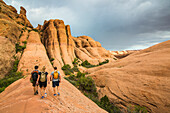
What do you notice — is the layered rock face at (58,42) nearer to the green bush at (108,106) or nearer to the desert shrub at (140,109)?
the green bush at (108,106)

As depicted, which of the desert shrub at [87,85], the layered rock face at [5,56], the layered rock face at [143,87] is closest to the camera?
the layered rock face at [143,87]

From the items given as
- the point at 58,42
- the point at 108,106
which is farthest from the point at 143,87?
the point at 58,42

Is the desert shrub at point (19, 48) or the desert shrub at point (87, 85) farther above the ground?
the desert shrub at point (19, 48)

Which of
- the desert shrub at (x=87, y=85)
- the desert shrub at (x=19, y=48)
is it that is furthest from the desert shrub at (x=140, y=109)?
the desert shrub at (x=19, y=48)

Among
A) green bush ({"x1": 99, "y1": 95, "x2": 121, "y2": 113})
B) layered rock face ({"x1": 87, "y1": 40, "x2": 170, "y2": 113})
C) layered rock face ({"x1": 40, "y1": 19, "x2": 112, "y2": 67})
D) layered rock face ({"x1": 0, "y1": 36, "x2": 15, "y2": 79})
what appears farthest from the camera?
→ layered rock face ({"x1": 40, "y1": 19, "x2": 112, "y2": 67})

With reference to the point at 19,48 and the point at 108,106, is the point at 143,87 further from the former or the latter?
the point at 19,48

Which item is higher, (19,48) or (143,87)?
(19,48)

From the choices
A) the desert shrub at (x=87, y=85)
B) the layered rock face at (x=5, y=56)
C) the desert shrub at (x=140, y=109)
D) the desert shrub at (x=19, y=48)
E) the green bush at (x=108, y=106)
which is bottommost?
the green bush at (x=108, y=106)

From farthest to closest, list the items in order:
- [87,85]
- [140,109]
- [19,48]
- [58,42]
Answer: [58,42] → [19,48] → [87,85] → [140,109]

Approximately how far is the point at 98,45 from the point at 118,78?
48.4 metres

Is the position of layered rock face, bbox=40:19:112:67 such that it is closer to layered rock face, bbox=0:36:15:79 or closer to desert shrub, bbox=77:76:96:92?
layered rock face, bbox=0:36:15:79

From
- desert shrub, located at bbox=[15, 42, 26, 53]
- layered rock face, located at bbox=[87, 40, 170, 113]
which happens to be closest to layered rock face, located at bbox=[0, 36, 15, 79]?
desert shrub, located at bbox=[15, 42, 26, 53]

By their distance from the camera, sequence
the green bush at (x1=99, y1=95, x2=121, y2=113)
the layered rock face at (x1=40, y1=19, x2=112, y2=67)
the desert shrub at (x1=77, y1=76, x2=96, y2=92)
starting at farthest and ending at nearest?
the layered rock face at (x1=40, y1=19, x2=112, y2=67), the desert shrub at (x1=77, y1=76, x2=96, y2=92), the green bush at (x1=99, y1=95, x2=121, y2=113)

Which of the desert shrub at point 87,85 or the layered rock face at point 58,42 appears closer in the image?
the desert shrub at point 87,85
